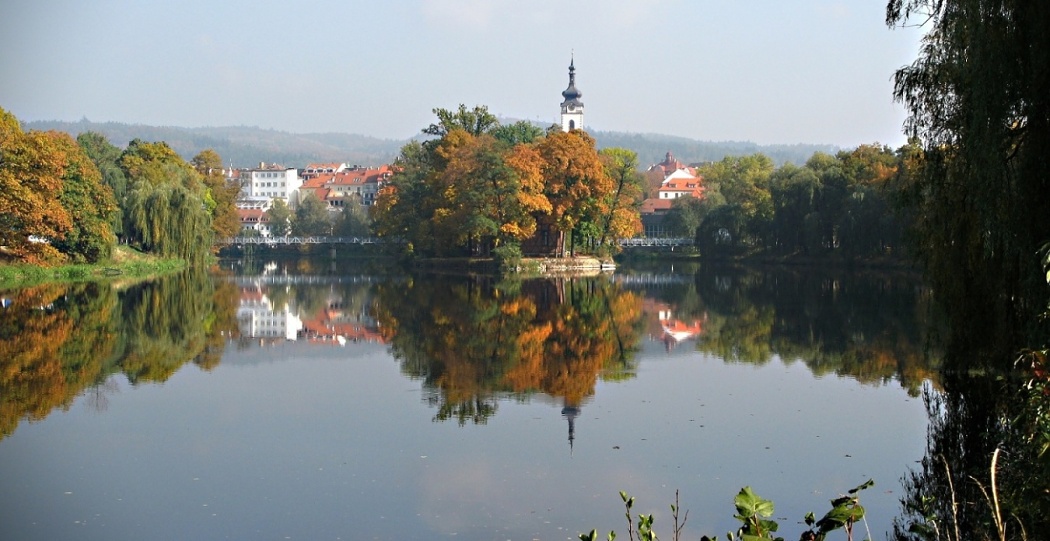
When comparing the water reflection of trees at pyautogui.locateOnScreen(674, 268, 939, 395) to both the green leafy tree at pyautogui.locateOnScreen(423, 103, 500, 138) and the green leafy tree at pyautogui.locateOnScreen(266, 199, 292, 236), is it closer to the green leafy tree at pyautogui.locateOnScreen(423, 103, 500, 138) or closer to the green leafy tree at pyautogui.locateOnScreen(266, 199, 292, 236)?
the green leafy tree at pyautogui.locateOnScreen(423, 103, 500, 138)

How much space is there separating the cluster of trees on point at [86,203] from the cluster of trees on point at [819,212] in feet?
105

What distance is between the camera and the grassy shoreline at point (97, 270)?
45.8 metres

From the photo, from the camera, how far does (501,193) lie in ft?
194

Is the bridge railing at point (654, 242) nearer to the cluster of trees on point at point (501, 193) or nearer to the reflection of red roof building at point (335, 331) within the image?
the cluster of trees on point at point (501, 193)

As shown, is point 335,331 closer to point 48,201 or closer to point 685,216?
point 48,201

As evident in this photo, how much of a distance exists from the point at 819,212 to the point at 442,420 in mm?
52224

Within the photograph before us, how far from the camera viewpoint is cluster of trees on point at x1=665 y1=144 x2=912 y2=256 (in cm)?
5819

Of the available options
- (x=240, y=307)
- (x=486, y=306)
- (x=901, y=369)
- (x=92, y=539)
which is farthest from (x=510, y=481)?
(x=240, y=307)

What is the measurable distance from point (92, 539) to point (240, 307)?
28214mm

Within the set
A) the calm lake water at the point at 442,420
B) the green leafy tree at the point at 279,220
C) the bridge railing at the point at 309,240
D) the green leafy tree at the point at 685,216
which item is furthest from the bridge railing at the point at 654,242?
the calm lake water at the point at 442,420

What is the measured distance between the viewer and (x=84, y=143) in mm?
71875

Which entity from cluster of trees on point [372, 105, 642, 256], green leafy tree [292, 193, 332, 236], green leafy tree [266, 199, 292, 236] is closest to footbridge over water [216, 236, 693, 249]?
green leafy tree [292, 193, 332, 236]

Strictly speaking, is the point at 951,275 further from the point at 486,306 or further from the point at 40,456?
the point at 486,306

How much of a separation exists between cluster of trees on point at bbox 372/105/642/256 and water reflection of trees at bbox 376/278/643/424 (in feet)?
43.8
